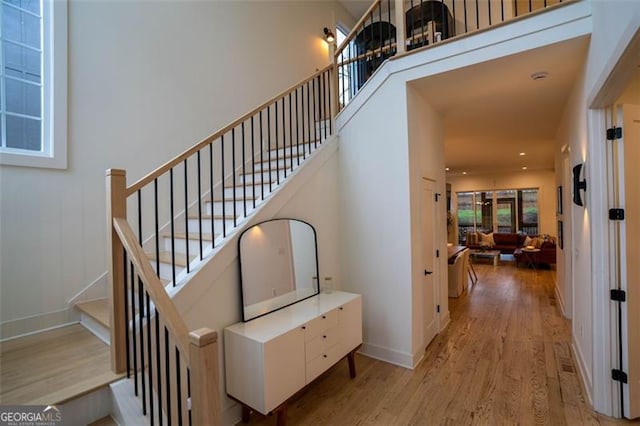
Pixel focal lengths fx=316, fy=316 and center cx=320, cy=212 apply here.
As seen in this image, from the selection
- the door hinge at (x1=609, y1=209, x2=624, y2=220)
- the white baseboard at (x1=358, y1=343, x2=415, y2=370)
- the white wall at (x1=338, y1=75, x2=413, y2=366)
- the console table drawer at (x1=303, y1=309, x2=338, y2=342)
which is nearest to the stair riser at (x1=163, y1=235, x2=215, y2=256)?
the console table drawer at (x1=303, y1=309, x2=338, y2=342)

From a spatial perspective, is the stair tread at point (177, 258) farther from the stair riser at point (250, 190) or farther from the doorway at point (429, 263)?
the doorway at point (429, 263)

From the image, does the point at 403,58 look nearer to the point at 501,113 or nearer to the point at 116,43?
the point at 501,113

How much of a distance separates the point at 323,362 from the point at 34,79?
336 centimetres

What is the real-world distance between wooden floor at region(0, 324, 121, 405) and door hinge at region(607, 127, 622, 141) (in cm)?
372

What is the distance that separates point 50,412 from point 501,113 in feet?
16.9

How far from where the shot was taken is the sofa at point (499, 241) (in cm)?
966

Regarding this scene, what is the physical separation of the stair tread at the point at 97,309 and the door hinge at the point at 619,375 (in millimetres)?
3782

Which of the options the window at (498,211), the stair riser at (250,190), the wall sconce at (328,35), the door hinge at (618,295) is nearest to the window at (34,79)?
the stair riser at (250,190)

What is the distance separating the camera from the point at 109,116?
117 inches

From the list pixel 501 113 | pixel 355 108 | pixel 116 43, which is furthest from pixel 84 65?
pixel 501 113

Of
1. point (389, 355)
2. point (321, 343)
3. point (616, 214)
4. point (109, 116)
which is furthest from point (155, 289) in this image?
→ point (616, 214)

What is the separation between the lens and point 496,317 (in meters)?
4.64

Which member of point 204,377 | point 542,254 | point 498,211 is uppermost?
point 498,211

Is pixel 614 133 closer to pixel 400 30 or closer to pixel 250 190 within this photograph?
pixel 400 30
